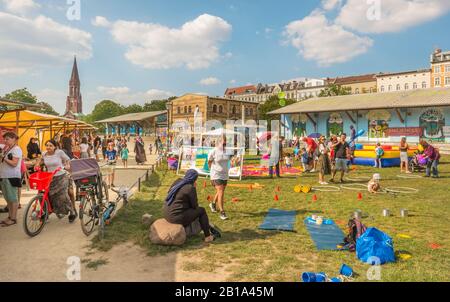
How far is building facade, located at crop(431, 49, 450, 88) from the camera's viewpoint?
251ft

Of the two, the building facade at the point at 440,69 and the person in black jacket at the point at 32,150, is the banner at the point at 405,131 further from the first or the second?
the building facade at the point at 440,69

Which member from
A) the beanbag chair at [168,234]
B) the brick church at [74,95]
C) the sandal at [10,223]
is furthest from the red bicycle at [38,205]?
the brick church at [74,95]

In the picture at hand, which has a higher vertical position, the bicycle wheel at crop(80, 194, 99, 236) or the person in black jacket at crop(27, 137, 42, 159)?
the person in black jacket at crop(27, 137, 42, 159)

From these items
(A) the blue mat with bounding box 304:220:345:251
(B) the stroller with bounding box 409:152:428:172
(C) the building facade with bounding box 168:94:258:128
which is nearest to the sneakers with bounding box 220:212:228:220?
(A) the blue mat with bounding box 304:220:345:251

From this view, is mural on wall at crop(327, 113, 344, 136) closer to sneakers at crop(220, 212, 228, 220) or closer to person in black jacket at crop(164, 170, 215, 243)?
sneakers at crop(220, 212, 228, 220)

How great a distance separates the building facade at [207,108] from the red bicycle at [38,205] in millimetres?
59047

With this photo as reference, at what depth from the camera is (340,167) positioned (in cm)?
1286

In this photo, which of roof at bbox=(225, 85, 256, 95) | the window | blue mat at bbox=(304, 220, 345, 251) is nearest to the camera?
blue mat at bbox=(304, 220, 345, 251)

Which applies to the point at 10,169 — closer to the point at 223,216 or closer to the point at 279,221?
the point at 223,216

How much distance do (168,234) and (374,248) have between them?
10.7ft

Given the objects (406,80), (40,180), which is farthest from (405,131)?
(406,80)

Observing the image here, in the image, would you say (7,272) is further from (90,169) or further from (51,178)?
(90,169)

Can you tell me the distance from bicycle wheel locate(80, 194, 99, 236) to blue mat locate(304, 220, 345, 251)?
422cm

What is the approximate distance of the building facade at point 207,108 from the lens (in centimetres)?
6650
